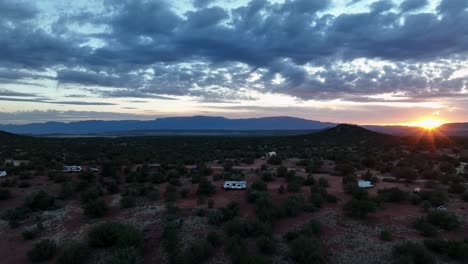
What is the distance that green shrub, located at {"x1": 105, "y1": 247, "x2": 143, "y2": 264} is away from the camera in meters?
14.3

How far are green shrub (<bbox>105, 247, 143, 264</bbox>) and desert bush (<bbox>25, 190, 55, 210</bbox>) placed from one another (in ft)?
34.0

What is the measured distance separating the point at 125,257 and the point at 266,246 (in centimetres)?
654

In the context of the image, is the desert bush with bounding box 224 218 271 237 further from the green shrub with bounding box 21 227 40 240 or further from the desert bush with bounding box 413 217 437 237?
the green shrub with bounding box 21 227 40 240

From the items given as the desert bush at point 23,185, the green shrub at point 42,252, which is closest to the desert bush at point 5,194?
the desert bush at point 23,185

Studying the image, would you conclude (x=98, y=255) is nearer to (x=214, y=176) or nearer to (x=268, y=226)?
(x=268, y=226)

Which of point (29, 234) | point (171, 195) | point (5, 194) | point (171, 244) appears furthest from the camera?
point (5, 194)

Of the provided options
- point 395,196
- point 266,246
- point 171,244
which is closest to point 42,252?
point 171,244

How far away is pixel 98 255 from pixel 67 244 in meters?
2.38

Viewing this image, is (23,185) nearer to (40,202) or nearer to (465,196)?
(40,202)

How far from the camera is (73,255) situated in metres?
15.3

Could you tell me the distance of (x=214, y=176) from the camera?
30469 mm

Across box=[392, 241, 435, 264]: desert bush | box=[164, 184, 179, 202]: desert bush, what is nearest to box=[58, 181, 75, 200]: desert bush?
box=[164, 184, 179, 202]: desert bush

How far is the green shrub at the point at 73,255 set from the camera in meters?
15.1

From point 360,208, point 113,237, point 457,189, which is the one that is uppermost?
point 457,189
